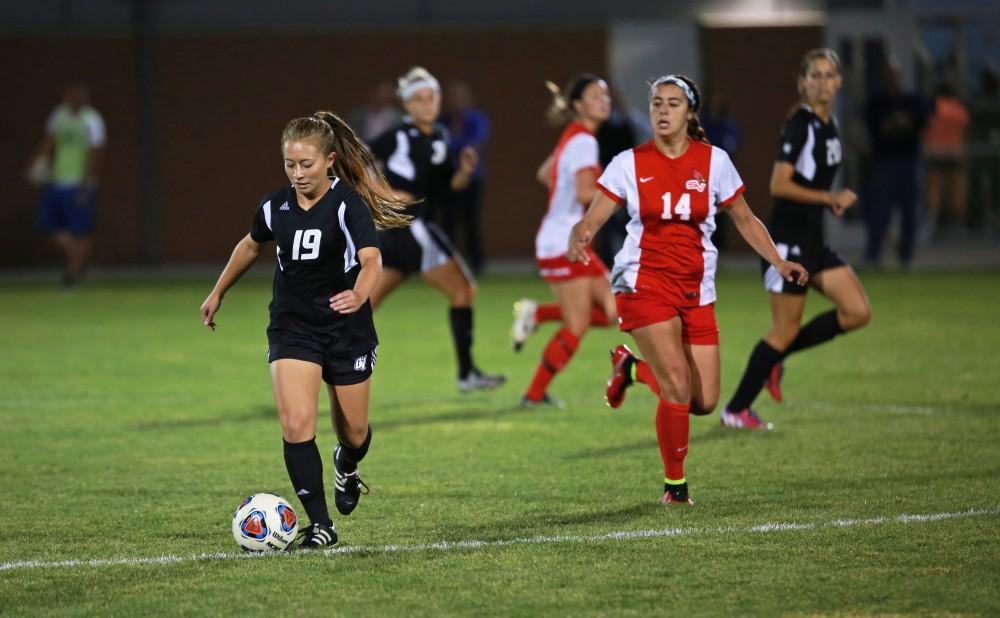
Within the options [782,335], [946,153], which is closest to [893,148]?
[946,153]

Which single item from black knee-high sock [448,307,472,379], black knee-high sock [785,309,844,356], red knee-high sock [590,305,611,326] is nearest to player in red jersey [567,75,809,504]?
black knee-high sock [785,309,844,356]

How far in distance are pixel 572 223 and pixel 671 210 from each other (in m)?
3.20

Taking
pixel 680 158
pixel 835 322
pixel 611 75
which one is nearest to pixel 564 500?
pixel 680 158

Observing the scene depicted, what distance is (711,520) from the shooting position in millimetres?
7273

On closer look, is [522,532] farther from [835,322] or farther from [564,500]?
[835,322]

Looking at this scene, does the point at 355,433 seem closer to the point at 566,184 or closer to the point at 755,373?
the point at 755,373

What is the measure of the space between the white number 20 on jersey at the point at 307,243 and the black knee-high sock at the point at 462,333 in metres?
5.05

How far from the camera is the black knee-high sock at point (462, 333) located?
12.0 metres

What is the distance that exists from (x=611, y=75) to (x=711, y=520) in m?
18.6

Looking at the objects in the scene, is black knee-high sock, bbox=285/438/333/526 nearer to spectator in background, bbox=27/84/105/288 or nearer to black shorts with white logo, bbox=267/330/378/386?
black shorts with white logo, bbox=267/330/378/386

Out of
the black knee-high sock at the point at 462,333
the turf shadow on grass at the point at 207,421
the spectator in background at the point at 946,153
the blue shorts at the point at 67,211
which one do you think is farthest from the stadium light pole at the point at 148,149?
the turf shadow on grass at the point at 207,421

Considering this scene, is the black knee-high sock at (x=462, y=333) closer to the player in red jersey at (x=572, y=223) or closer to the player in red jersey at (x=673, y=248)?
the player in red jersey at (x=572, y=223)

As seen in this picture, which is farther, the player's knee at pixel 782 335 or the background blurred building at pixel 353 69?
the background blurred building at pixel 353 69

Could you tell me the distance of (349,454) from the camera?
742cm
